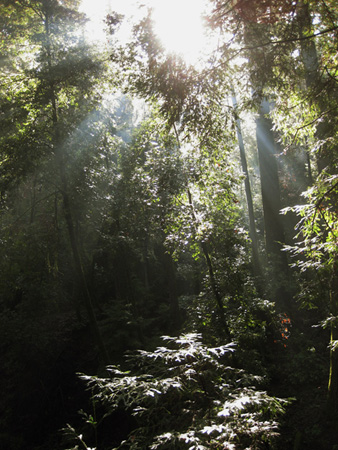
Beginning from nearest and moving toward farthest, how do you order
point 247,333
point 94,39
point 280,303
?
point 247,333
point 94,39
point 280,303

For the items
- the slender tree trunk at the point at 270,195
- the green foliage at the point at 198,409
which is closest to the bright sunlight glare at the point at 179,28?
the green foliage at the point at 198,409

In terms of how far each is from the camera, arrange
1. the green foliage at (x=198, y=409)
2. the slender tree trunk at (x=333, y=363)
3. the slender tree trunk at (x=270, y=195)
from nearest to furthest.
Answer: the green foliage at (x=198, y=409) → the slender tree trunk at (x=333, y=363) → the slender tree trunk at (x=270, y=195)

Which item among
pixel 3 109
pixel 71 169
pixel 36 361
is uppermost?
pixel 3 109

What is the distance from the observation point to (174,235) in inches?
265

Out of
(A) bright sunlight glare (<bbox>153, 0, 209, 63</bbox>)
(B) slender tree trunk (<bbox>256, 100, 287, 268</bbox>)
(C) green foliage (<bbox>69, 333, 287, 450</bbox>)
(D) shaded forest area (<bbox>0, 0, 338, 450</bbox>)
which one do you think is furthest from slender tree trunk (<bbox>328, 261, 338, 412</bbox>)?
(B) slender tree trunk (<bbox>256, 100, 287, 268</bbox>)

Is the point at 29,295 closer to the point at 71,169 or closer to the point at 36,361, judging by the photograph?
the point at 36,361

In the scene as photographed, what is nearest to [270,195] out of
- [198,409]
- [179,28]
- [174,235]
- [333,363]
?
[174,235]

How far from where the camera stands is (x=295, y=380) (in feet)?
27.2

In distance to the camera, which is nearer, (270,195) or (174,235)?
(174,235)

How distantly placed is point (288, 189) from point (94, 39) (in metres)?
13.2

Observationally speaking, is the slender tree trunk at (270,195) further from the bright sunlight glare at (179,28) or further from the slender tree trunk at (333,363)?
the bright sunlight glare at (179,28)

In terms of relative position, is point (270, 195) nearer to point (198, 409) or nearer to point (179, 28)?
point (179, 28)

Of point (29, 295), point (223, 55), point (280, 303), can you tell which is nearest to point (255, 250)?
point (280, 303)

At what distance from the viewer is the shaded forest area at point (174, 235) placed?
11.8 ft
